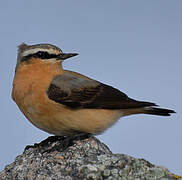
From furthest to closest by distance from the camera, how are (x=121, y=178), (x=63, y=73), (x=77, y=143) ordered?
(x=63, y=73) < (x=77, y=143) < (x=121, y=178)

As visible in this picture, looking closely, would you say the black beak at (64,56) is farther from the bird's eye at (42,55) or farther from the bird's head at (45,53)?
the bird's eye at (42,55)

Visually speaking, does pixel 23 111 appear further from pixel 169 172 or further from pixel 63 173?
pixel 169 172

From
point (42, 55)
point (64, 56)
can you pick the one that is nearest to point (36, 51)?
point (42, 55)

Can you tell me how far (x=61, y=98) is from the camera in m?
7.98

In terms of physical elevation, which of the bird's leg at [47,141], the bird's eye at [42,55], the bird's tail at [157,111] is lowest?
Answer: the bird's leg at [47,141]

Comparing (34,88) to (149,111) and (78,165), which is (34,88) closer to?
(78,165)

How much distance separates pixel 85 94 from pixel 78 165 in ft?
7.58

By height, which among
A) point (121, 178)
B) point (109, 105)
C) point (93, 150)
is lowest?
point (121, 178)

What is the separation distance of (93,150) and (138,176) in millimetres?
1278

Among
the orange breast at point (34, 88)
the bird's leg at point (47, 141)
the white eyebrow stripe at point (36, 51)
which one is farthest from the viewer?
the white eyebrow stripe at point (36, 51)

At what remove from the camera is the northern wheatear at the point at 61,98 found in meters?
7.81

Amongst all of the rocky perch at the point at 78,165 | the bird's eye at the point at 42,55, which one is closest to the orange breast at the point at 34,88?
the bird's eye at the point at 42,55

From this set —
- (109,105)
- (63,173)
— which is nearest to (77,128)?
(109,105)

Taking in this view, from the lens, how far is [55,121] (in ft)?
25.3
